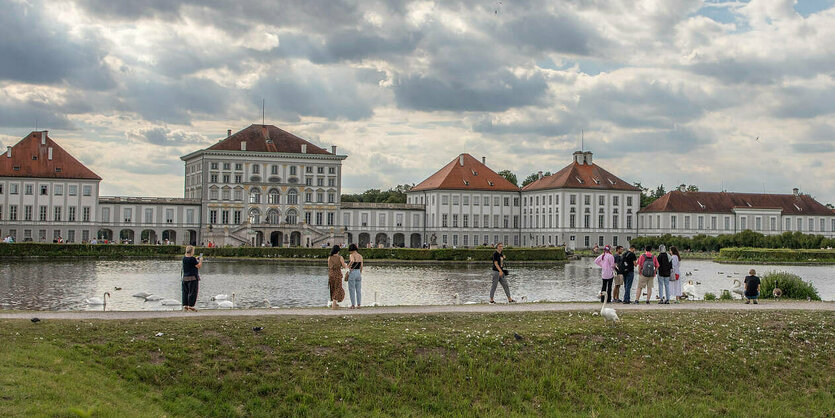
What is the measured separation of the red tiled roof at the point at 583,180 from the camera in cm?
9150

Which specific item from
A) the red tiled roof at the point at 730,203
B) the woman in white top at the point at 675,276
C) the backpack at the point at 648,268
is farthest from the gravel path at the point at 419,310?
the red tiled roof at the point at 730,203

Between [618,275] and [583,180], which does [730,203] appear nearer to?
[583,180]

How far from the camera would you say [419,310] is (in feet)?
63.8

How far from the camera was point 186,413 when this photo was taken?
40.1 feet

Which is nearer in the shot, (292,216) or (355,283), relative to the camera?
(355,283)

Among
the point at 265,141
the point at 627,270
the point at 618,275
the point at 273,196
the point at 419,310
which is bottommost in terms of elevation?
the point at 419,310

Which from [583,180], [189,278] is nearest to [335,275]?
[189,278]

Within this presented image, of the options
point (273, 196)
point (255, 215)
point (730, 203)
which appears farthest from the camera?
point (730, 203)

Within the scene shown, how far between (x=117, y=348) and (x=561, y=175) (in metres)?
83.6

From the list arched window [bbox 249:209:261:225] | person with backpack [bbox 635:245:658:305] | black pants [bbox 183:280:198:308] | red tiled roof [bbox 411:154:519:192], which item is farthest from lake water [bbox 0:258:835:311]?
red tiled roof [bbox 411:154:519:192]

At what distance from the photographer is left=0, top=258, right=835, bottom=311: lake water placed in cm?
2998

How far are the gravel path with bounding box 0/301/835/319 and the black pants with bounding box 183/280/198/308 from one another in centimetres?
48

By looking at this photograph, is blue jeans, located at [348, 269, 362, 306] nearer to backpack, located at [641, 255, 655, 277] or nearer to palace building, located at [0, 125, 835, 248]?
backpack, located at [641, 255, 655, 277]

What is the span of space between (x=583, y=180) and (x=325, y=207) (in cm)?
2945
